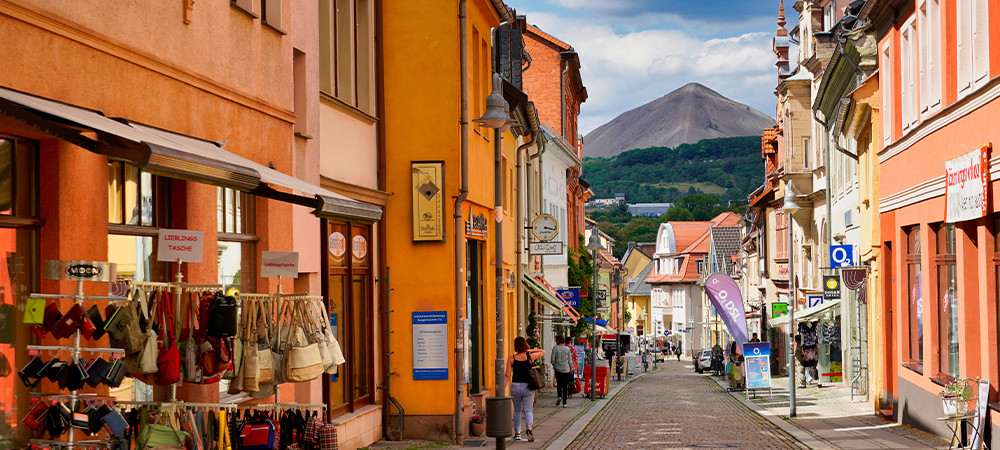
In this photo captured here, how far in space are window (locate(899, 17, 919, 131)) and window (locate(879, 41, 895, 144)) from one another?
805 mm

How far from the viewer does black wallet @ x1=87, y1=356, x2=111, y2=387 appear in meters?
7.49

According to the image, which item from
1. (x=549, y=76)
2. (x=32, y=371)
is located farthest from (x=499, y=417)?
(x=549, y=76)

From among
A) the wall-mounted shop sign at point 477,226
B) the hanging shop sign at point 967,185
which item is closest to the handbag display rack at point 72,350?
the hanging shop sign at point 967,185

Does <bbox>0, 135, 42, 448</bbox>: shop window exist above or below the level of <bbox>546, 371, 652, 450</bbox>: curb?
above

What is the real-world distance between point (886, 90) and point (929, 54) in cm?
412

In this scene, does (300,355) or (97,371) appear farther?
(300,355)

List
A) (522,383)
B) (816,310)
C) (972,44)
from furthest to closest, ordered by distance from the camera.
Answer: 1. (816,310)
2. (522,383)
3. (972,44)

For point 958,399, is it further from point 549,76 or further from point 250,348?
point 549,76

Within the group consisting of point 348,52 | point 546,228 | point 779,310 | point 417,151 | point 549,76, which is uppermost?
point 549,76

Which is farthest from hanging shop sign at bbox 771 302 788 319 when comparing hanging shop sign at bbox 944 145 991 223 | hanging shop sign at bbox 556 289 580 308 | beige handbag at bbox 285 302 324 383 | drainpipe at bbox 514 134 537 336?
beige handbag at bbox 285 302 324 383

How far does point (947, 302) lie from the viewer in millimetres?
18188

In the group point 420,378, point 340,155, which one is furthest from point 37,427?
point 420,378

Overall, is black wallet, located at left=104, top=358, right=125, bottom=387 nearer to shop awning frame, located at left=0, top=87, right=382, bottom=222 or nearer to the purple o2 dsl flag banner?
shop awning frame, located at left=0, top=87, right=382, bottom=222

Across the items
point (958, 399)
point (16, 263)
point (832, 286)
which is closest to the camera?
point (16, 263)
